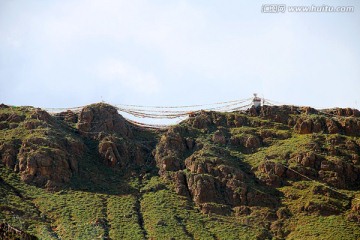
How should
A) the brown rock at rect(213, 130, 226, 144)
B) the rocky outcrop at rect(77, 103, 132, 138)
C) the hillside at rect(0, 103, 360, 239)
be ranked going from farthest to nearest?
1. the rocky outcrop at rect(77, 103, 132, 138)
2. the brown rock at rect(213, 130, 226, 144)
3. the hillside at rect(0, 103, 360, 239)

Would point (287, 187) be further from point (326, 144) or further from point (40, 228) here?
point (40, 228)

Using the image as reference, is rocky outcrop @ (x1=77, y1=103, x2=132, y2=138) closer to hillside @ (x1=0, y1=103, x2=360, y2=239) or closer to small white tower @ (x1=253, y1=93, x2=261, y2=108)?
hillside @ (x1=0, y1=103, x2=360, y2=239)

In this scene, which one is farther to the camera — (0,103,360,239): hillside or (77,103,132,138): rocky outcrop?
(77,103,132,138): rocky outcrop

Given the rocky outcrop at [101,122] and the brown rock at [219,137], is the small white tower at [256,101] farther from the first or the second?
the rocky outcrop at [101,122]

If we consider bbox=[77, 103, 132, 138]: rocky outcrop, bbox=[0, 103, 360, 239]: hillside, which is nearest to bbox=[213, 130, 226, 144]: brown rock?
bbox=[0, 103, 360, 239]: hillside

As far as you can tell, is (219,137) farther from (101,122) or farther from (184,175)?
(101,122)

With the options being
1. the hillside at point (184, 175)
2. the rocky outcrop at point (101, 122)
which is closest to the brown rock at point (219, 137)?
the hillside at point (184, 175)

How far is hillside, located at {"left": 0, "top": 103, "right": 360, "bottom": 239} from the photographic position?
210ft

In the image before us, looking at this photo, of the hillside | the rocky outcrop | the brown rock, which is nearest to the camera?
the hillside

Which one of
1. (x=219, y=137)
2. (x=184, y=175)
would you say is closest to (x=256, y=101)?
(x=219, y=137)

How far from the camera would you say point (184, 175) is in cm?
7288

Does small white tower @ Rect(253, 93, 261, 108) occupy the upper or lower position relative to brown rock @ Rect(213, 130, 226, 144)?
upper

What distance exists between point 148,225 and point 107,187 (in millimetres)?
9534

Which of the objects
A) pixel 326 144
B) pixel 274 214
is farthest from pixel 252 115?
pixel 274 214
